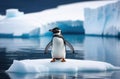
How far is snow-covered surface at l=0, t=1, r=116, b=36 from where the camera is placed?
76.4 feet

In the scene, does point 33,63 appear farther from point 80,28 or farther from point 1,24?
point 80,28

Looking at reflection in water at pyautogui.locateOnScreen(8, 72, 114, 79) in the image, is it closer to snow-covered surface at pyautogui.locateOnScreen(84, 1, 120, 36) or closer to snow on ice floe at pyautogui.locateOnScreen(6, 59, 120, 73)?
snow on ice floe at pyautogui.locateOnScreen(6, 59, 120, 73)

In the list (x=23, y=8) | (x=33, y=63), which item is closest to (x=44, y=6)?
(x=23, y=8)

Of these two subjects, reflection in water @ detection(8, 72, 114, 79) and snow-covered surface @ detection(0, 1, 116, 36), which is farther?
snow-covered surface @ detection(0, 1, 116, 36)

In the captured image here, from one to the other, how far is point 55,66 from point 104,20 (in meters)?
15.7

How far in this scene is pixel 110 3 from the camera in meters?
21.8

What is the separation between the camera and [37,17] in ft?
86.2

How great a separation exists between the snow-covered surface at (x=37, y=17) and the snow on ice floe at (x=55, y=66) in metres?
16.1

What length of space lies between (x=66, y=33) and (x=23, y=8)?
5213mm

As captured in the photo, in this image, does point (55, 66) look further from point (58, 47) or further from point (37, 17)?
point (37, 17)

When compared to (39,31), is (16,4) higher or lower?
higher

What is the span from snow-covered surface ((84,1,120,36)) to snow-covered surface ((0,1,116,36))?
64 centimetres

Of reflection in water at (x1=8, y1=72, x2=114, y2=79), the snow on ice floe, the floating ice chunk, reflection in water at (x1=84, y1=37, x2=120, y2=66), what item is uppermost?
the floating ice chunk

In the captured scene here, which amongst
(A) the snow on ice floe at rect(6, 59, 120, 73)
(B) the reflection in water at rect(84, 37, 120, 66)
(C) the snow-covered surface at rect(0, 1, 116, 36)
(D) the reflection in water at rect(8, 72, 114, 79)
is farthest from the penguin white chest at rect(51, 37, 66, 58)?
(C) the snow-covered surface at rect(0, 1, 116, 36)
